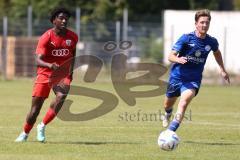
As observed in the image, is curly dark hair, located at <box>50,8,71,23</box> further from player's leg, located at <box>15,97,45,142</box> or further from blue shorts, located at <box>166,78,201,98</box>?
blue shorts, located at <box>166,78,201,98</box>

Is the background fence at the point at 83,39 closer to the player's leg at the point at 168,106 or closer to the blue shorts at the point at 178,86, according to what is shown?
the player's leg at the point at 168,106

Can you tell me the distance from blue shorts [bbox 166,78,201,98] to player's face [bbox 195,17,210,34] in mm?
876

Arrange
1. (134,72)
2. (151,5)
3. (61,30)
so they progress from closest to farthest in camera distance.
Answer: (61,30), (134,72), (151,5)

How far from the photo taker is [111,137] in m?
14.6

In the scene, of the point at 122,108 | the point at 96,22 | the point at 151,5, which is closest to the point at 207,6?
the point at 151,5

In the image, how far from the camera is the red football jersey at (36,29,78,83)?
527 inches

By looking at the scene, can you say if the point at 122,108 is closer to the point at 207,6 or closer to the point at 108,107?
the point at 108,107

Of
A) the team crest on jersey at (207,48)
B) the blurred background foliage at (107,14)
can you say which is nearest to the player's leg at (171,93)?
the team crest on jersey at (207,48)

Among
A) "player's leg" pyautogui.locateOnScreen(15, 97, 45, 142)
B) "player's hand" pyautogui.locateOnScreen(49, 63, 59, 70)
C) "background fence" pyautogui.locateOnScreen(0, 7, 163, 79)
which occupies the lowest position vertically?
"background fence" pyautogui.locateOnScreen(0, 7, 163, 79)

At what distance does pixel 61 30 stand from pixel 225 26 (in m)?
26.2

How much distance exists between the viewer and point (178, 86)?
46.3 feet

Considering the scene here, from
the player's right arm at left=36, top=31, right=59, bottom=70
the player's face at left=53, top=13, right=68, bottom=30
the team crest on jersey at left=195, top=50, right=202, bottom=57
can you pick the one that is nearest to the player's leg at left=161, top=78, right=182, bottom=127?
the team crest on jersey at left=195, top=50, right=202, bottom=57

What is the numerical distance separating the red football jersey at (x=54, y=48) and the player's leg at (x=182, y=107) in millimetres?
2019

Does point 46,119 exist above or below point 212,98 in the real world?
above
